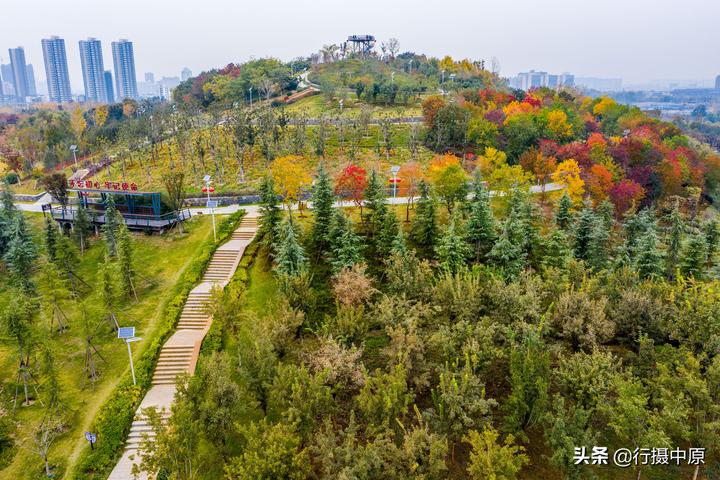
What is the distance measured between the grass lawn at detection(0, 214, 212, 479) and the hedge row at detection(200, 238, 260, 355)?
330cm

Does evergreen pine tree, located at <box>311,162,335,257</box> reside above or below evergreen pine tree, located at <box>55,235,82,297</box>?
above

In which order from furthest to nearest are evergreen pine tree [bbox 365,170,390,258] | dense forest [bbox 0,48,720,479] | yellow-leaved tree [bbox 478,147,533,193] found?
yellow-leaved tree [bbox 478,147,533,193]
evergreen pine tree [bbox 365,170,390,258]
dense forest [bbox 0,48,720,479]

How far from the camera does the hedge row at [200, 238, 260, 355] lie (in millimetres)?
25027

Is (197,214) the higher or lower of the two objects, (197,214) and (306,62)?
the lower

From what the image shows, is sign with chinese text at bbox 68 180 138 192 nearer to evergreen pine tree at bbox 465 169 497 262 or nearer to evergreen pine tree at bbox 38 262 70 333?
evergreen pine tree at bbox 38 262 70 333

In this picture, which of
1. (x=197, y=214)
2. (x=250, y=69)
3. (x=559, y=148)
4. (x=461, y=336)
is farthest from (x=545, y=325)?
(x=250, y=69)

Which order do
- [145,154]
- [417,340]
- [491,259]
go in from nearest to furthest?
[417,340] < [491,259] < [145,154]

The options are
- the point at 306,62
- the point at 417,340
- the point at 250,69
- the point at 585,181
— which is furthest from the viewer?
the point at 306,62

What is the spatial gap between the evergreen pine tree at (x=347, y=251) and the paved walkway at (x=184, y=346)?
703 centimetres

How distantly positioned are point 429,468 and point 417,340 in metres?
5.38

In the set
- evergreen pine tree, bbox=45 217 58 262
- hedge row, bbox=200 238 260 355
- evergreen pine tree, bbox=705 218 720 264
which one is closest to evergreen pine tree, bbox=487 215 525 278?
evergreen pine tree, bbox=705 218 720 264

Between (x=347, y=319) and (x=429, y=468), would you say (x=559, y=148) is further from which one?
(x=429, y=468)

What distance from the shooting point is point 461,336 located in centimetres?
1989

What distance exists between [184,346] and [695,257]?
3052cm
